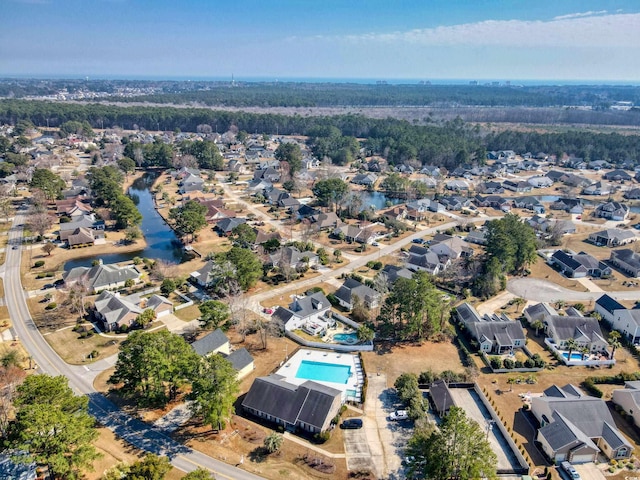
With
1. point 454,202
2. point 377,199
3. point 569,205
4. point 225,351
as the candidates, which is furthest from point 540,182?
point 225,351

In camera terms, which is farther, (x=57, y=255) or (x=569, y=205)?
(x=569, y=205)

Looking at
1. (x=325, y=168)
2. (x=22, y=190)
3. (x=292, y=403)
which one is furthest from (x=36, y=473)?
(x=325, y=168)

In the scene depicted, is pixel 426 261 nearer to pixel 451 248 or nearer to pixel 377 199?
pixel 451 248

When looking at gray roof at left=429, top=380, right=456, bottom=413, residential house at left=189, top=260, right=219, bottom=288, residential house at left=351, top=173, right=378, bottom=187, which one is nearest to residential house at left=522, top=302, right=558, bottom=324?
gray roof at left=429, top=380, right=456, bottom=413

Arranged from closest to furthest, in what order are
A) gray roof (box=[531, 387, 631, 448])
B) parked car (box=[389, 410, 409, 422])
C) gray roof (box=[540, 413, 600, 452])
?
gray roof (box=[540, 413, 600, 452]) → gray roof (box=[531, 387, 631, 448]) → parked car (box=[389, 410, 409, 422])

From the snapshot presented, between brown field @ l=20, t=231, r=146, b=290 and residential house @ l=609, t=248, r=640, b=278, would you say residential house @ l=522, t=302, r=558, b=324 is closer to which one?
residential house @ l=609, t=248, r=640, b=278

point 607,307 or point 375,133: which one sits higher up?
point 375,133
